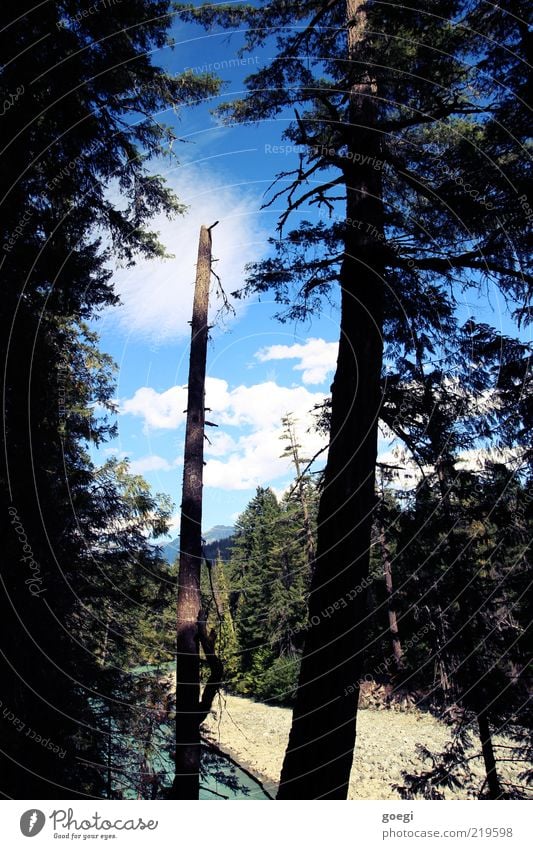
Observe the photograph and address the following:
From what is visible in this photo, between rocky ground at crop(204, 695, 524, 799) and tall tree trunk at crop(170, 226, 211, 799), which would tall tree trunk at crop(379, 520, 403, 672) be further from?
rocky ground at crop(204, 695, 524, 799)

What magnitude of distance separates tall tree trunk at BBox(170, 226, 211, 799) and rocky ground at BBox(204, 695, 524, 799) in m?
11.0

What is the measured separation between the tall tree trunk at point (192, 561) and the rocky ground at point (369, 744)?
1096 cm

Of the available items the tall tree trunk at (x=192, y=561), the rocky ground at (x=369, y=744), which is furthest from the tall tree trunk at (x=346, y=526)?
the rocky ground at (x=369, y=744)

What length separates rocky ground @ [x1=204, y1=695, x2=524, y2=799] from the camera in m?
18.1

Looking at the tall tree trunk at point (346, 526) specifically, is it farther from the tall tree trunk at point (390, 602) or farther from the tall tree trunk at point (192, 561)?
the tall tree trunk at point (192, 561)

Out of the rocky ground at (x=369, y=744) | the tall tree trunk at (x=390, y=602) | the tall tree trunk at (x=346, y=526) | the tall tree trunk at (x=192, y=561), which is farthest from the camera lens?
the rocky ground at (x=369, y=744)

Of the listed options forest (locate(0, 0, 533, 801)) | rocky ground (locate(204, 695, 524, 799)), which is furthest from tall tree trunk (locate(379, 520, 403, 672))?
rocky ground (locate(204, 695, 524, 799))

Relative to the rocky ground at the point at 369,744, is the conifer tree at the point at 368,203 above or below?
above

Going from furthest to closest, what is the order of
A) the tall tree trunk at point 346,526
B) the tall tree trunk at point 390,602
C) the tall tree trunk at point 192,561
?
the tall tree trunk at point 390,602
the tall tree trunk at point 192,561
the tall tree trunk at point 346,526

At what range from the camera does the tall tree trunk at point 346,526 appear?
321 cm

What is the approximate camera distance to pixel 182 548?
6289mm

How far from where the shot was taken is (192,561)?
6.30 metres

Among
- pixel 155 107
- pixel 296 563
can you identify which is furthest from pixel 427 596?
pixel 296 563
